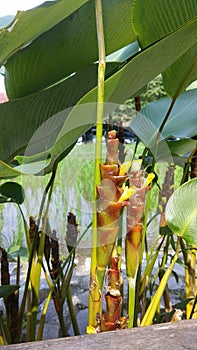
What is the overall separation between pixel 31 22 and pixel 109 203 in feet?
0.62

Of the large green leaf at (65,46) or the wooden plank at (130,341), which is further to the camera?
the large green leaf at (65,46)

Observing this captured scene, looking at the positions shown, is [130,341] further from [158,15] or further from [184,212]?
[158,15]

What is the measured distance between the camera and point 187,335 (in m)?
0.32

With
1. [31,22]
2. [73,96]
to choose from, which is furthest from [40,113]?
[31,22]

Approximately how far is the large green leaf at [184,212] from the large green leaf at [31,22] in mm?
251

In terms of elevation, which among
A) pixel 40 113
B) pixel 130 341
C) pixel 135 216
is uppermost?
pixel 40 113

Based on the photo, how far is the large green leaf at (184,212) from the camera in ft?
1.56

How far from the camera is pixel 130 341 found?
1.01 ft

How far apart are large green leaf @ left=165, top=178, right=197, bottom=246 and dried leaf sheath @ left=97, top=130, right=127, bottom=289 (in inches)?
6.8

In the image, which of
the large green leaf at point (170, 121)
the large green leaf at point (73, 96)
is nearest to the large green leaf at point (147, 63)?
the large green leaf at point (73, 96)

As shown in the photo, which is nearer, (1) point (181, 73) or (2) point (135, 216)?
(2) point (135, 216)

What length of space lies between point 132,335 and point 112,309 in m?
0.03

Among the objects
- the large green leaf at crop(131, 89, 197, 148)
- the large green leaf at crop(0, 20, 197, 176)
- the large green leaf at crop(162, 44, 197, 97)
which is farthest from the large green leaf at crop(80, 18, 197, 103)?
the large green leaf at crop(131, 89, 197, 148)

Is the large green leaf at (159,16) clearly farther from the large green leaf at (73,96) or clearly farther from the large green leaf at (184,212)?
the large green leaf at (184,212)
